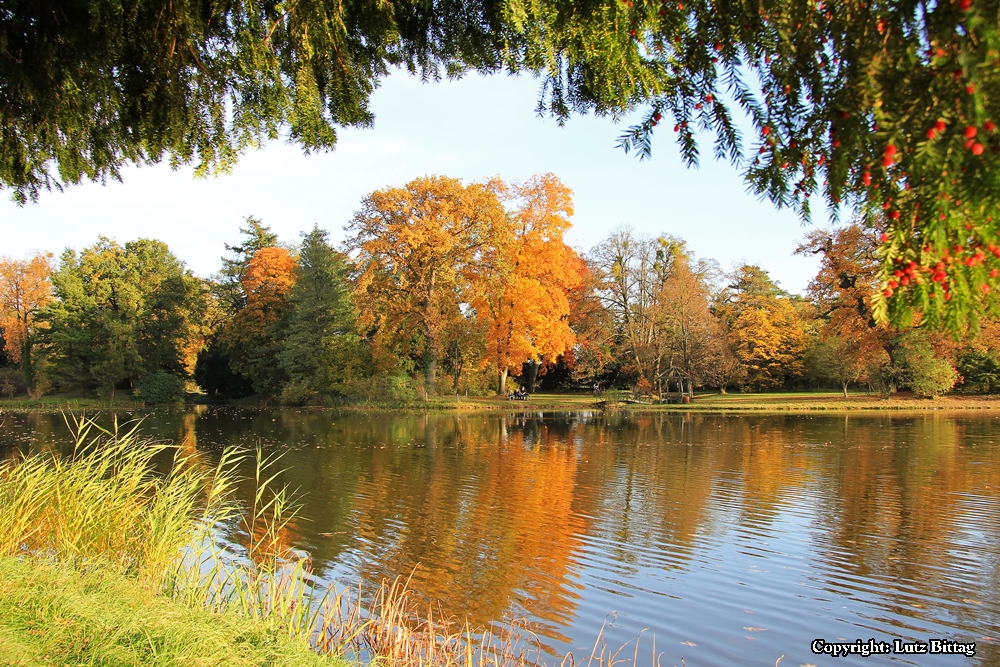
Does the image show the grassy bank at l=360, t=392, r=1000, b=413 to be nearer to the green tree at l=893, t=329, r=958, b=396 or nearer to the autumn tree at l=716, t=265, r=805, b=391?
the green tree at l=893, t=329, r=958, b=396

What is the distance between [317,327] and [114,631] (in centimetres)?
3497

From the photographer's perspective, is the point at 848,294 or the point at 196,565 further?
the point at 848,294

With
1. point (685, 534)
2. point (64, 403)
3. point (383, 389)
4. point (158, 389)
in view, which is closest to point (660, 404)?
point (383, 389)

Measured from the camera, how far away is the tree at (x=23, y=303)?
41.6m

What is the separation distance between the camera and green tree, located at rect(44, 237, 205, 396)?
4028 cm

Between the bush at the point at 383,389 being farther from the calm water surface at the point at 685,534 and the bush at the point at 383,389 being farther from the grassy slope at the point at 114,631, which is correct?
the grassy slope at the point at 114,631

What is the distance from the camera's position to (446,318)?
3303 cm

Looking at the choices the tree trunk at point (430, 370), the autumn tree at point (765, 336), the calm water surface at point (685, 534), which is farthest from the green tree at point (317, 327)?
the autumn tree at point (765, 336)

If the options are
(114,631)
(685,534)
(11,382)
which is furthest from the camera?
(11,382)

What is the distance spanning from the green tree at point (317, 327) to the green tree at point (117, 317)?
33.6 ft

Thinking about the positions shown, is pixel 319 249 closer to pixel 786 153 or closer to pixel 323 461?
pixel 323 461

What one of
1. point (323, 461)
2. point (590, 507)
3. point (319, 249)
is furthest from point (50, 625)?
point (319, 249)

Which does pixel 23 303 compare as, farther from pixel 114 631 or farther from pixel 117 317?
pixel 114 631

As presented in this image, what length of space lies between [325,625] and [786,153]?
4004 millimetres
